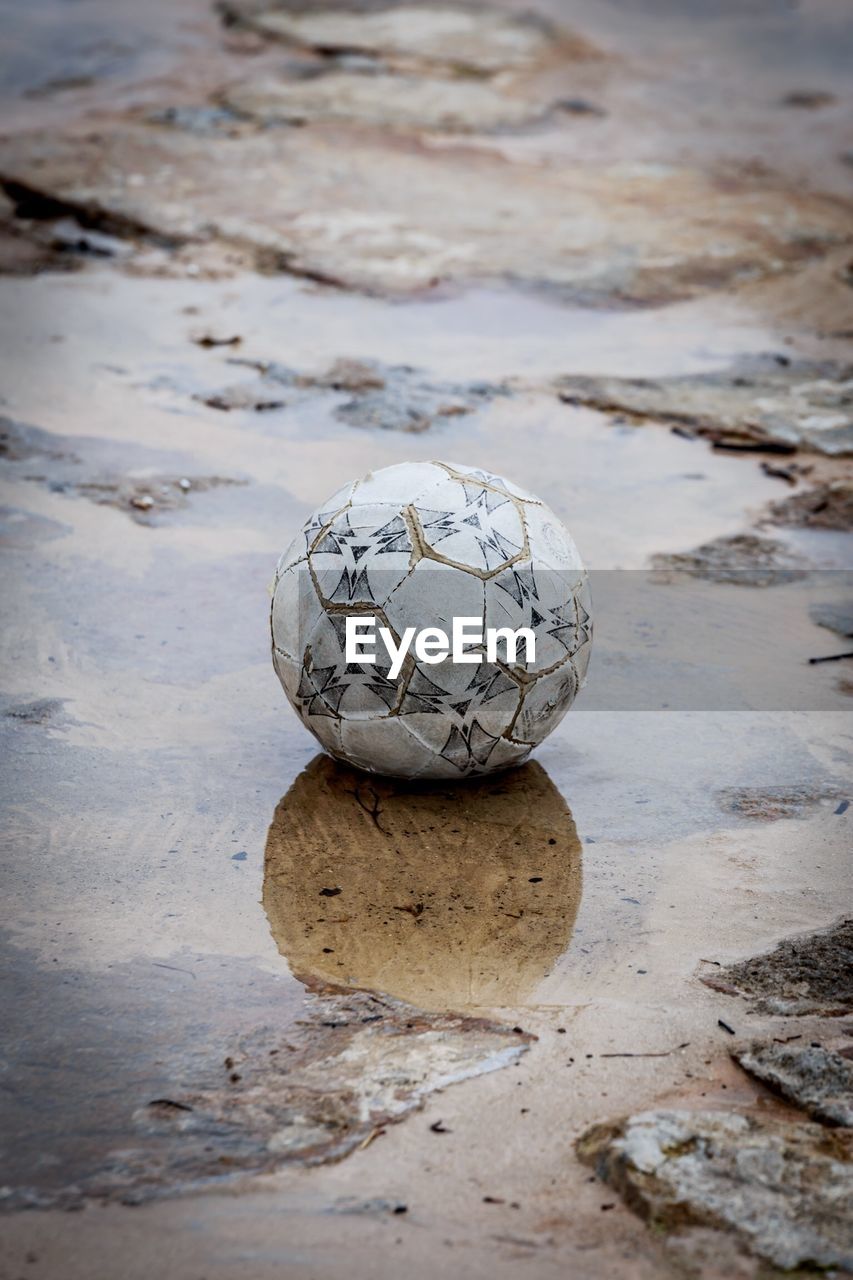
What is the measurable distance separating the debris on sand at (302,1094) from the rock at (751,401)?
4795 mm

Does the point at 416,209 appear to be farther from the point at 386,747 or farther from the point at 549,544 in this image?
the point at 386,747

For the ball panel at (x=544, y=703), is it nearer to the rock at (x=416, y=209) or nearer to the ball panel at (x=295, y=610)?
the ball panel at (x=295, y=610)

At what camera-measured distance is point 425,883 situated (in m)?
3.63

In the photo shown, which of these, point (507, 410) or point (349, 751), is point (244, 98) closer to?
point (507, 410)

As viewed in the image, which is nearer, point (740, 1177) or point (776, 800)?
point (740, 1177)

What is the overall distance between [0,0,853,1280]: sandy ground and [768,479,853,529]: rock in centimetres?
5

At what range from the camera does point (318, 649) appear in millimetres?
3807

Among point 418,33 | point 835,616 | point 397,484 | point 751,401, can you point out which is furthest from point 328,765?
point 418,33

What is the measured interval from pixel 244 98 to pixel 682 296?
20.8 ft

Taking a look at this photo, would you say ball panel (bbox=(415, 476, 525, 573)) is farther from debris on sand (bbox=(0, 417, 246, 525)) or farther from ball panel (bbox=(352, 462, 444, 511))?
debris on sand (bbox=(0, 417, 246, 525))

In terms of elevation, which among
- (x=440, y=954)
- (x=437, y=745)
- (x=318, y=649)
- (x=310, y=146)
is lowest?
(x=440, y=954)

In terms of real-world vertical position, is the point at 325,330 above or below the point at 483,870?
above

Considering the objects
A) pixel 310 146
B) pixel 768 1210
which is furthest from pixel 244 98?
pixel 768 1210

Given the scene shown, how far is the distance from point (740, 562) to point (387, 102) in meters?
9.68
